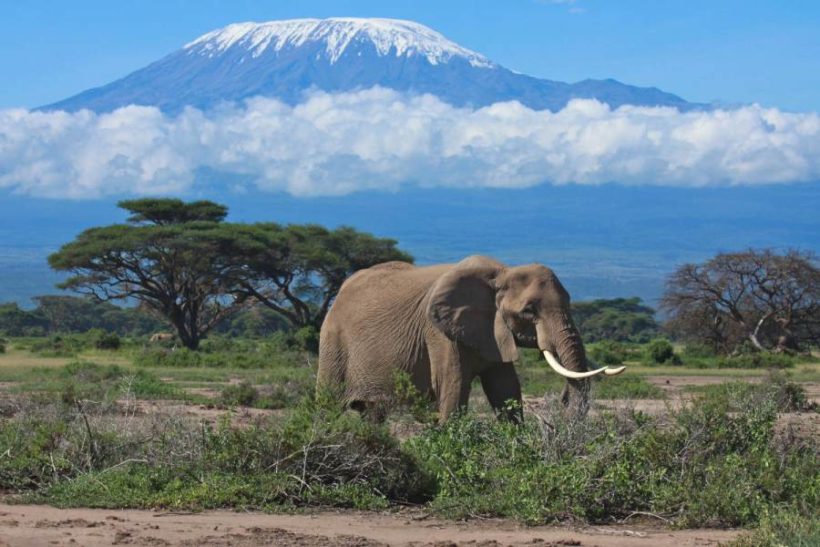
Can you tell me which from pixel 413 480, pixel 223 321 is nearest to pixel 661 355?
pixel 413 480

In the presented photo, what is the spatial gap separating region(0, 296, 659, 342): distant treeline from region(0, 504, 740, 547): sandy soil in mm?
53226

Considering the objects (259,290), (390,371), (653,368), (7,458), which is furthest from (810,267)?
(7,458)

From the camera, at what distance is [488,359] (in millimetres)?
12391

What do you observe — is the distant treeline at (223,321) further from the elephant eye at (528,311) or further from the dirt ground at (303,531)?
the dirt ground at (303,531)

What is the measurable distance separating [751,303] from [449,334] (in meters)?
31.1

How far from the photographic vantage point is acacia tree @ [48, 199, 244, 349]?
4428 centimetres

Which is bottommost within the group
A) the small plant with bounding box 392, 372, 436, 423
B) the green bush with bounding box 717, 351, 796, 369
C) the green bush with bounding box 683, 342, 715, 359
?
the green bush with bounding box 683, 342, 715, 359

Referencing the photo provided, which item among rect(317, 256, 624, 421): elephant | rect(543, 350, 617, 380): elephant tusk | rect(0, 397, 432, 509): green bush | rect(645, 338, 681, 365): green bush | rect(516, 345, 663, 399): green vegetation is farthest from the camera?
rect(645, 338, 681, 365): green bush

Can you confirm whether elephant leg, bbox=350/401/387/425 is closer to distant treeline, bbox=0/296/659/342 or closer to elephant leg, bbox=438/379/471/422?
elephant leg, bbox=438/379/471/422

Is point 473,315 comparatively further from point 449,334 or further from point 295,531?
point 295,531

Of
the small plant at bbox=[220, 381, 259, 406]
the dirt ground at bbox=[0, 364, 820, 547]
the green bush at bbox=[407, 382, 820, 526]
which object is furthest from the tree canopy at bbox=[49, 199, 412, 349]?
the dirt ground at bbox=[0, 364, 820, 547]

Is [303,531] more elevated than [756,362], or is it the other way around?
[303,531]

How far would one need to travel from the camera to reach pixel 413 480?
406 inches

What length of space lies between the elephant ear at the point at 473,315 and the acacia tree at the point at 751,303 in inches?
1176
